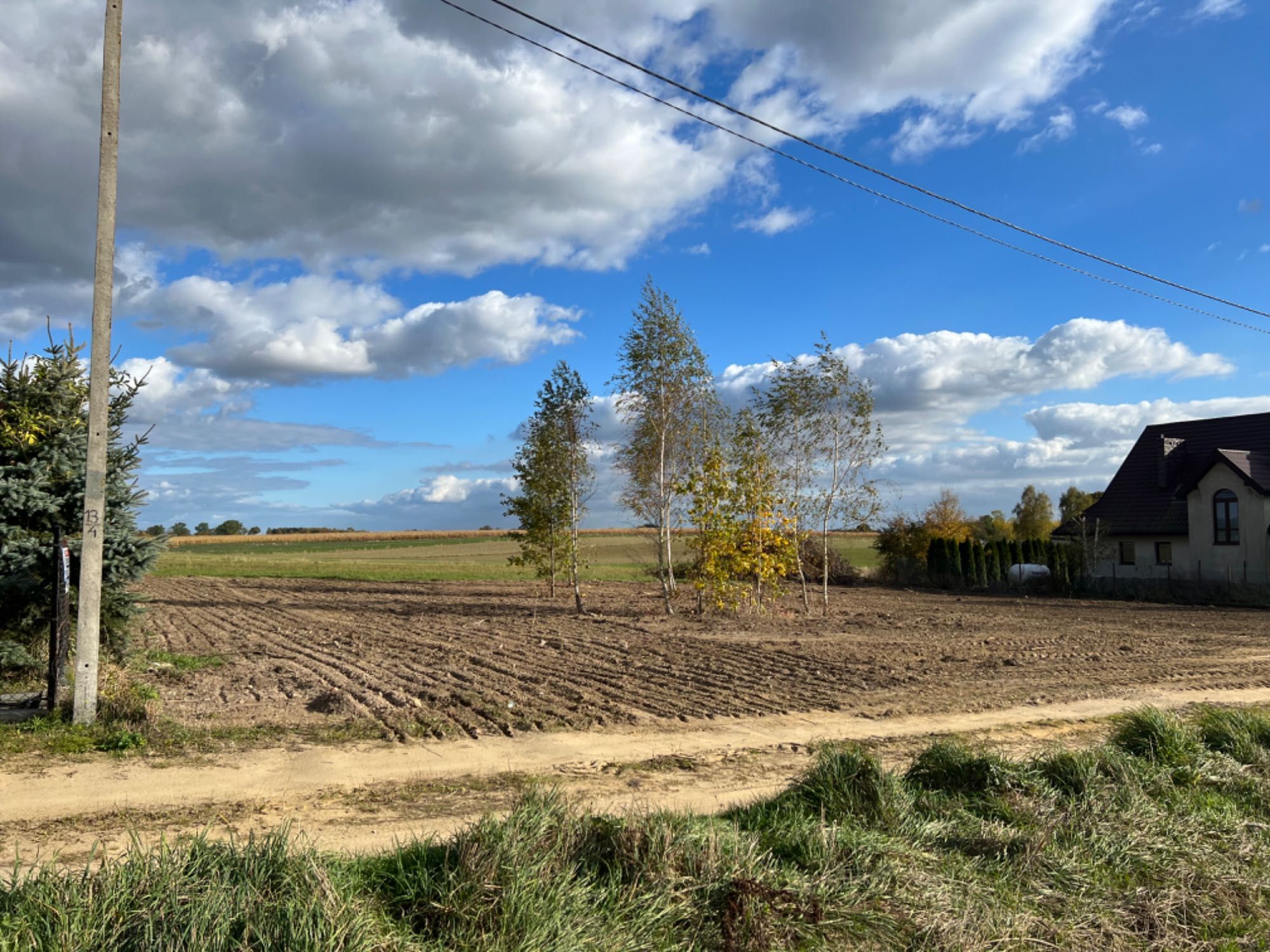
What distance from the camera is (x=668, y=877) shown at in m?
4.36

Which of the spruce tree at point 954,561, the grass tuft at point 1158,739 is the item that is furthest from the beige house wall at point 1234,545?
the grass tuft at point 1158,739

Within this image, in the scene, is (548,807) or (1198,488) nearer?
(548,807)

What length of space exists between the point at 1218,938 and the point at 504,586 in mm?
33690

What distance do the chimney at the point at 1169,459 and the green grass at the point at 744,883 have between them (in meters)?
37.8

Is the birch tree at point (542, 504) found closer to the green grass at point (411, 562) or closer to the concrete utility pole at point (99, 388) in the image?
the green grass at point (411, 562)

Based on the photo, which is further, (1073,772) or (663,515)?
(663,515)

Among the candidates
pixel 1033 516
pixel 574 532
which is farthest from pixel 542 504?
pixel 1033 516

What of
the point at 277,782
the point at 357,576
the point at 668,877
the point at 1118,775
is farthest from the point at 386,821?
the point at 357,576

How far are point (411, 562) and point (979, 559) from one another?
3420 centimetres

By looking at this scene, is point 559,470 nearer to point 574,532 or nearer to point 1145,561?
point 574,532

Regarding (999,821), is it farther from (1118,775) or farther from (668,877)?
(668,877)

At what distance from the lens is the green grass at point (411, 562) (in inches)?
1649

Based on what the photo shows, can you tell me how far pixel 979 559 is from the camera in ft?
138

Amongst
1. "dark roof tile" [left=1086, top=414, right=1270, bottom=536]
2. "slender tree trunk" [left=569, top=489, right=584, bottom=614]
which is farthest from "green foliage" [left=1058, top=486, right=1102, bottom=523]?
"slender tree trunk" [left=569, top=489, right=584, bottom=614]
